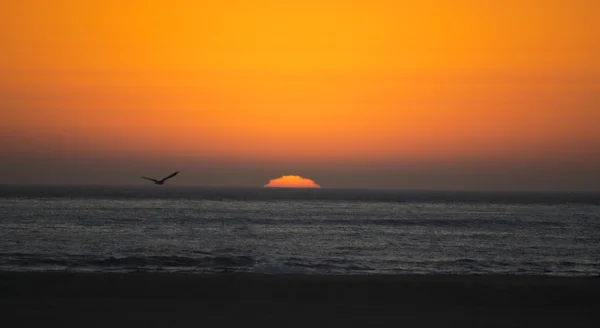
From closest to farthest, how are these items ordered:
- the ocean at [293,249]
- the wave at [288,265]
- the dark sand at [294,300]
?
the dark sand at [294,300]
the wave at [288,265]
the ocean at [293,249]

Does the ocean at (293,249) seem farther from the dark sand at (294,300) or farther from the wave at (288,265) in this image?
the dark sand at (294,300)

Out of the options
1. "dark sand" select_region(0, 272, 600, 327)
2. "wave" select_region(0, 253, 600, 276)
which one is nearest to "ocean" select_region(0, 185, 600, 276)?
"wave" select_region(0, 253, 600, 276)

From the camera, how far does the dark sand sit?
1167cm

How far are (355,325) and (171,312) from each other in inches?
137

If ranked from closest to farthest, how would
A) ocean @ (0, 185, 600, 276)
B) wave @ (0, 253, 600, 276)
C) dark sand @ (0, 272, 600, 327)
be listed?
dark sand @ (0, 272, 600, 327) < wave @ (0, 253, 600, 276) < ocean @ (0, 185, 600, 276)

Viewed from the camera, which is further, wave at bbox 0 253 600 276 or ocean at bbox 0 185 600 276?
ocean at bbox 0 185 600 276

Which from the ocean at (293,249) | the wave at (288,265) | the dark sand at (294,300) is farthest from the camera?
the ocean at (293,249)

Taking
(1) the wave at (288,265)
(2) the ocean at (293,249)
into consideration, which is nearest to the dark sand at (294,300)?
(2) the ocean at (293,249)

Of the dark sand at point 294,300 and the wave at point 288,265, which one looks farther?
the wave at point 288,265

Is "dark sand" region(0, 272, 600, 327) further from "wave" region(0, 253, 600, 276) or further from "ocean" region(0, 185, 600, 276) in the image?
"wave" region(0, 253, 600, 276)

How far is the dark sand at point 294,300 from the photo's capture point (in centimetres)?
1167

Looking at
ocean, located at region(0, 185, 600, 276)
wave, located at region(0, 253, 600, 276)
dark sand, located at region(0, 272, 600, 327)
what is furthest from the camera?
ocean, located at region(0, 185, 600, 276)

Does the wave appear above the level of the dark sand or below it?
below

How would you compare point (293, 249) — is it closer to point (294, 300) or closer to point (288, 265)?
point (288, 265)
